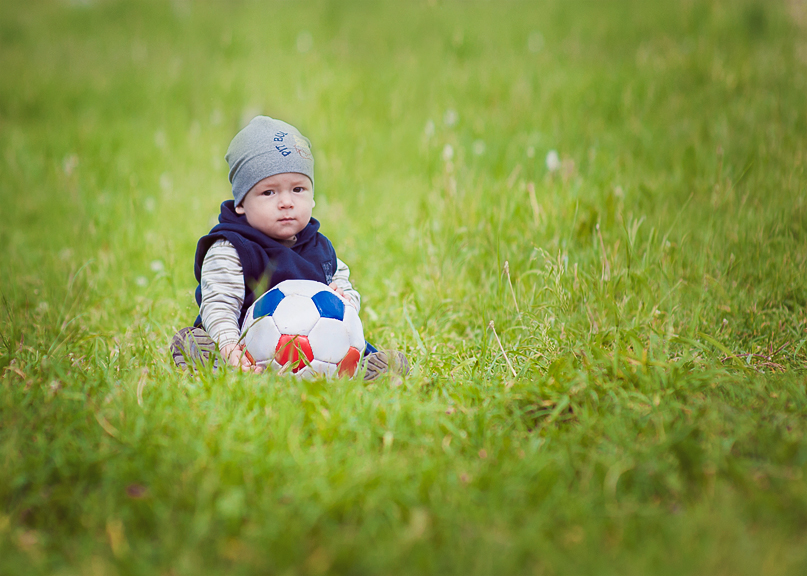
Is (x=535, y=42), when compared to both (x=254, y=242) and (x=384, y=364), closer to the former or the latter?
(x=254, y=242)

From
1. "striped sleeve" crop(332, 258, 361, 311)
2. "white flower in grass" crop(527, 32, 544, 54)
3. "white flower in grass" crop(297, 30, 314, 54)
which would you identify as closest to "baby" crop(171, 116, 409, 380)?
"striped sleeve" crop(332, 258, 361, 311)

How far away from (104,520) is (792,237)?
378cm

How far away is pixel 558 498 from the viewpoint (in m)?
1.91

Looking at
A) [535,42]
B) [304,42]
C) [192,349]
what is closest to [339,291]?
[192,349]

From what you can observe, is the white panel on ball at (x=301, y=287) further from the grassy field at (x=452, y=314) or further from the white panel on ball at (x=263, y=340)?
the grassy field at (x=452, y=314)

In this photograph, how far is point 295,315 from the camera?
267 centimetres

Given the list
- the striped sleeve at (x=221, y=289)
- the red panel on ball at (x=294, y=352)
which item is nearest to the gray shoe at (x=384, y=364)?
the red panel on ball at (x=294, y=352)

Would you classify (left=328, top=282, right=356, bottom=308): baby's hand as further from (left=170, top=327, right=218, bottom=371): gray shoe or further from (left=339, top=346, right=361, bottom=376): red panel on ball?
(left=170, top=327, right=218, bottom=371): gray shoe

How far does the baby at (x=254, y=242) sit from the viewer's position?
279 cm

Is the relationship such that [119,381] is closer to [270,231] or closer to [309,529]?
[270,231]

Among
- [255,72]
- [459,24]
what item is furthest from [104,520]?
[459,24]

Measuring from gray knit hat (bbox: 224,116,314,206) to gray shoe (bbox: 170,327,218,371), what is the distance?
0.63 meters

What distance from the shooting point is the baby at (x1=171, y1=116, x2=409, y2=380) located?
2793 mm

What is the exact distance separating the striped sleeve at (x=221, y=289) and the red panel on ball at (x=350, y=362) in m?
0.47
